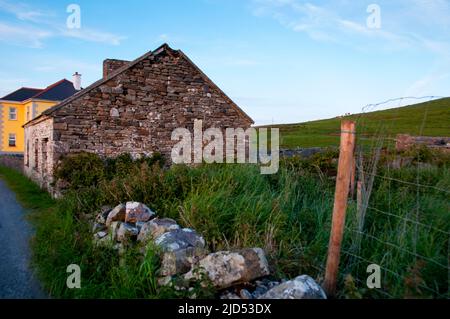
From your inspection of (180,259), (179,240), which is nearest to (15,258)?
(179,240)

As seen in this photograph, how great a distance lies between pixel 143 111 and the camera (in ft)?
45.3

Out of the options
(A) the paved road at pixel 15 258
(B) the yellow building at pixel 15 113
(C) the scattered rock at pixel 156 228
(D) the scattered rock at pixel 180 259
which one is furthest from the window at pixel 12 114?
(D) the scattered rock at pixel 180 259

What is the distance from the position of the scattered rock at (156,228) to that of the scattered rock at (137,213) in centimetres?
47

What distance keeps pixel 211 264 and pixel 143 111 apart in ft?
34.5

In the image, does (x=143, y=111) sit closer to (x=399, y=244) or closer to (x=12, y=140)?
(x=399, y=244)

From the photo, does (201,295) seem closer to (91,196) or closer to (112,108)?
(91,196)

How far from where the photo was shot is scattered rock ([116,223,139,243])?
549 cm

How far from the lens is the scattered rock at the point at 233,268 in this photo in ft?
13.0

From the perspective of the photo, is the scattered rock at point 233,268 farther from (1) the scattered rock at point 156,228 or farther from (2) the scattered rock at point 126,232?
(2) the scattered rock at point 126,232

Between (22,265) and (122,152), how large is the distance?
7.87m

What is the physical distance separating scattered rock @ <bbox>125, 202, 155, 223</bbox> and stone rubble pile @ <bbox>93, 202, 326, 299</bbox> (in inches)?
16.0

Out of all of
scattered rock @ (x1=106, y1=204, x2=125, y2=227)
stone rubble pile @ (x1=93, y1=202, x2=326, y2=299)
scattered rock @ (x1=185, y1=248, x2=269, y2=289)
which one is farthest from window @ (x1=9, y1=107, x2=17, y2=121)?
scattered rock @ (x1=185, y1=248, x2=269, y2=289)

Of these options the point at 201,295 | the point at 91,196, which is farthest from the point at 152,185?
the point at 201,295

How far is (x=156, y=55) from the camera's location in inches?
556
